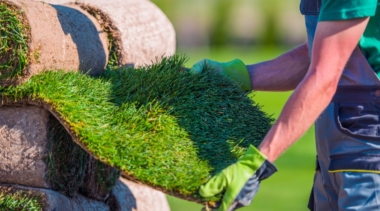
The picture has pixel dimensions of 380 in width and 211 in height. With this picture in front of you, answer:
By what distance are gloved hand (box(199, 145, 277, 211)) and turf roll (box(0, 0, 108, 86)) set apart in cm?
76

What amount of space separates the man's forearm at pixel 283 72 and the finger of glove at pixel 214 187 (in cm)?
77

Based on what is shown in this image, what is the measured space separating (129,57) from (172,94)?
1.80 ft

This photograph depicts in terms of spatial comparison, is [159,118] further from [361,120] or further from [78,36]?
[361,120]

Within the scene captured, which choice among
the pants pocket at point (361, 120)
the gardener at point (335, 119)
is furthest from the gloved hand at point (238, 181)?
the pants pocket at point (361, 120)

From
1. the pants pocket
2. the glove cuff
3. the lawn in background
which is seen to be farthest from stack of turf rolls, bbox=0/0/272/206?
the lawn in background

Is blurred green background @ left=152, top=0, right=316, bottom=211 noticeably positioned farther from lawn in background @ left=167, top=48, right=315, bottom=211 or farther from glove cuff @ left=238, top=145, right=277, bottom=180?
glove cuff @ left=238, top=145, right=277, bottom=180

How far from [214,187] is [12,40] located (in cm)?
85

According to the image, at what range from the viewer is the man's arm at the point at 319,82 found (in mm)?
2012

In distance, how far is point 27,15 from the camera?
2.26 m

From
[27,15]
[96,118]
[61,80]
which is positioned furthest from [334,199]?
[27,15]

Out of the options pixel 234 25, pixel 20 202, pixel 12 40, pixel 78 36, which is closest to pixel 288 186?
pixel 78 36

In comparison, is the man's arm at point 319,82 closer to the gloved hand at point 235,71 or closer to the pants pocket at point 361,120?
the pants pocket at point 361,120

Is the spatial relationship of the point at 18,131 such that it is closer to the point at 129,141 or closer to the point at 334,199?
the point at 129,141

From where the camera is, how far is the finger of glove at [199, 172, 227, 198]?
6.59 ft
